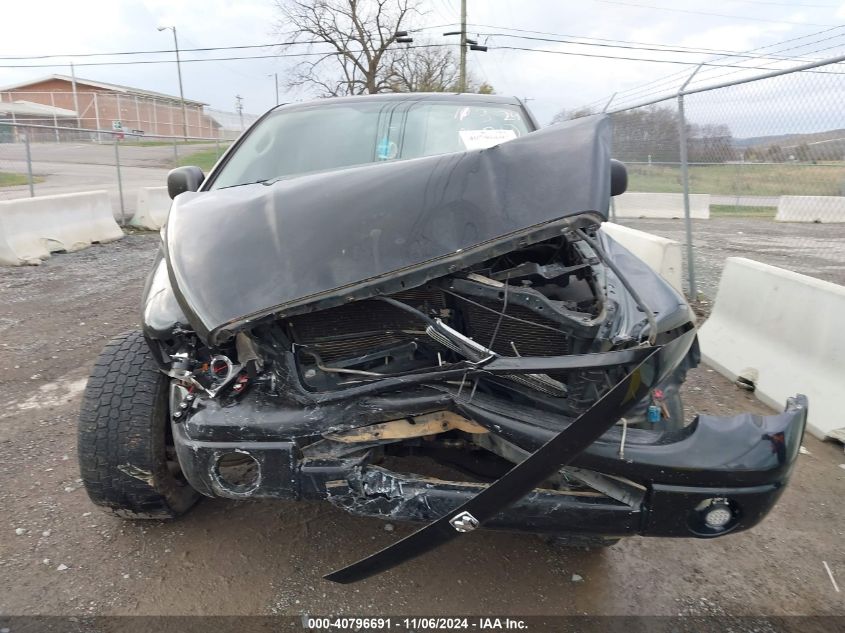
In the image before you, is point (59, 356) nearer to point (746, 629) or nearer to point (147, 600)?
point (147, 600)

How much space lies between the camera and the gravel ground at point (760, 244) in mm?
7012

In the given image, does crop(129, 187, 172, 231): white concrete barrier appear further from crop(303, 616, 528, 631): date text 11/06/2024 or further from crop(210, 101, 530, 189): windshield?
crop(303, 616, 528, 631): date text 11/06/2024

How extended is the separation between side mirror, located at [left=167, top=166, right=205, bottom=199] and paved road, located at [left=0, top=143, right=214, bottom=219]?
8453 millimetres

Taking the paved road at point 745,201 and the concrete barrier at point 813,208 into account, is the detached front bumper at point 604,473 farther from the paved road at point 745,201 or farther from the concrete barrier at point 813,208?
the paved road at point 745,201

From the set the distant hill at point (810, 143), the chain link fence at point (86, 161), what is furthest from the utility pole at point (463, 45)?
the distant hill at point (810, 143)

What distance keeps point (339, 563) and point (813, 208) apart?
30.6ft

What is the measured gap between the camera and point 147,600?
6.72 ft

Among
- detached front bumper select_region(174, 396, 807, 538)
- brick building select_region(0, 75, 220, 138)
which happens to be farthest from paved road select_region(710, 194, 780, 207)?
brick building select_region(0, 75, 220, 138)

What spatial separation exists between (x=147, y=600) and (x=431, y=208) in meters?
1.69

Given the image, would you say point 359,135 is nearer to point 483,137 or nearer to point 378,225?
point 483,137

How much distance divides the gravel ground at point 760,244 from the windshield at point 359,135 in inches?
149

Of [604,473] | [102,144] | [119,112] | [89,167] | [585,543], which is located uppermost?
[119,112]

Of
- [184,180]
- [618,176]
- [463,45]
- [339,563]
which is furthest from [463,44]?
[339,563]

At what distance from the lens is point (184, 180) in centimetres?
319
